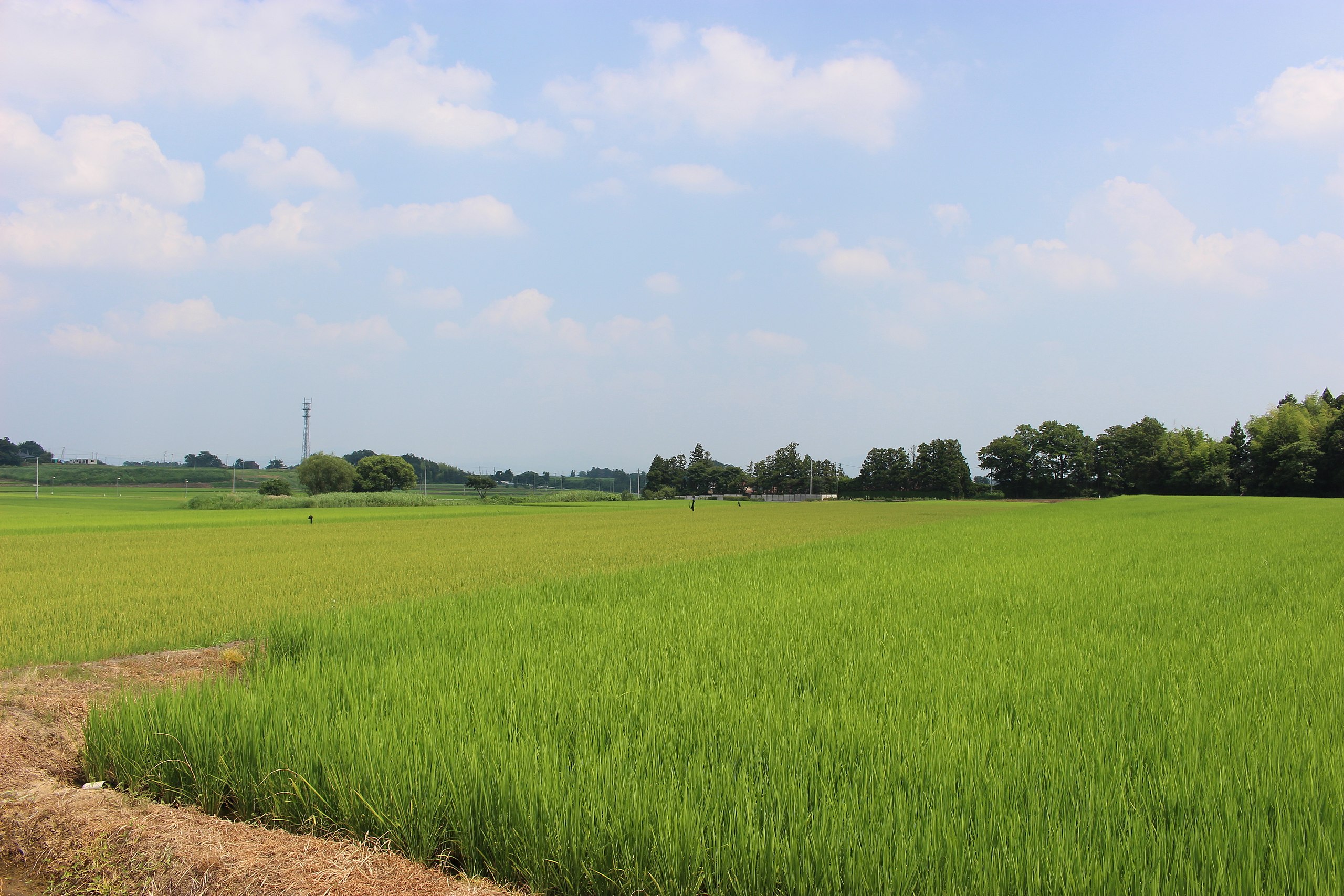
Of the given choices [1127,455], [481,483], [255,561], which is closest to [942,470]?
[1127,455]

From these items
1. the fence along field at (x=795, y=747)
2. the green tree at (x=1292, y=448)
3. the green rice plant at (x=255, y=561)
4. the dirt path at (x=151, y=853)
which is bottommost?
the green rice plant at (x=255, y=561)

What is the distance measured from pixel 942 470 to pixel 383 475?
275ft

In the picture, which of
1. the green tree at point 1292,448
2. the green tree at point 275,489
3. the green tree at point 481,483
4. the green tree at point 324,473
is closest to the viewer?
the green tree at point 1292,448

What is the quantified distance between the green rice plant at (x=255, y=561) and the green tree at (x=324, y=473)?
50408mm

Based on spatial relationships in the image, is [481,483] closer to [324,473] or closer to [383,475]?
[383,475]

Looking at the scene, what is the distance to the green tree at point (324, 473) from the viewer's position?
3497 inches

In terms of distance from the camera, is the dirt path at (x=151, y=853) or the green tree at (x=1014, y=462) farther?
the green tree at (x=1014, y=462)

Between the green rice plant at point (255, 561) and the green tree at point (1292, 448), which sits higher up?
the green tree at point (1292, 448)

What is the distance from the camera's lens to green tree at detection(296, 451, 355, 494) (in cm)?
8881

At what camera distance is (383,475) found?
9812 cm

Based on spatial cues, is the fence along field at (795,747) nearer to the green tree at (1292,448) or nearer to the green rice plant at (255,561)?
the green rice plant at (255,561)

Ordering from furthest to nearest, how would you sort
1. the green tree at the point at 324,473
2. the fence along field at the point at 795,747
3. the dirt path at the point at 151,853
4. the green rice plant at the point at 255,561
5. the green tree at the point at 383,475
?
the green tree at the point at 383,475 < the green tree at the point at 324,473 < the green rice plant at the point at 255,561 < the dirt path at the point at 151,853 < the fence along field at the point at 795,747

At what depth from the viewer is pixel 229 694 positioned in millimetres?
4059

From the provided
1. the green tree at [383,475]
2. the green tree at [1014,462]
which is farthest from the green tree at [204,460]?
the green tree at [1014,462]
